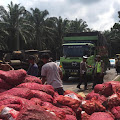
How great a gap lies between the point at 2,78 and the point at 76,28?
43.5m

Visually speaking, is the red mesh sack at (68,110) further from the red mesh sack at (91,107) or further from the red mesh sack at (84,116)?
the red mesh sack at (91,107)

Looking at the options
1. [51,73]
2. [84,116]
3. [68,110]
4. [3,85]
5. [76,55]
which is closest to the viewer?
[68,110]

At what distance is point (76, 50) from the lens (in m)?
13.7

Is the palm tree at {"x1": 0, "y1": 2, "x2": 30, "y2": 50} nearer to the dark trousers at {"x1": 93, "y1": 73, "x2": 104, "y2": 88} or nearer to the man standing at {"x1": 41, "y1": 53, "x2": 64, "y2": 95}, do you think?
the dark trousers at {"x1": 93, "y1": 73, "x2": 104, "y2": 88}

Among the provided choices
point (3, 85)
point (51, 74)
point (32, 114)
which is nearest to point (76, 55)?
point (51, 74)

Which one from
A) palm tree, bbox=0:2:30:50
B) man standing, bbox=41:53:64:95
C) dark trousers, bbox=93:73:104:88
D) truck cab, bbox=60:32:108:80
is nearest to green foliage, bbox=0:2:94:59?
palm tree, bbox=0:2:30:50

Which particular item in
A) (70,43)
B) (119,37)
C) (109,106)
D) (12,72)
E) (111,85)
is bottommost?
(109,106)

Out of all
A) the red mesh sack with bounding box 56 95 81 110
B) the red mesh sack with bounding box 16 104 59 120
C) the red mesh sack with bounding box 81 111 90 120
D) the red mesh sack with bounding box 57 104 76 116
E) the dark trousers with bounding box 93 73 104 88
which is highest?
the red mesh sack with bounding box 16 104 59 120

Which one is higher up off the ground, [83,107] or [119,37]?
[119,37]

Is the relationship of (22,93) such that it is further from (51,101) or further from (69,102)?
(69,102)

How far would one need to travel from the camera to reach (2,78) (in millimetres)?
3670

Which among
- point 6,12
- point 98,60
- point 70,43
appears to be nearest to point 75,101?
point 98,60

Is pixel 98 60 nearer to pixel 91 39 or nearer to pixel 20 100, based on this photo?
pixel 91 39

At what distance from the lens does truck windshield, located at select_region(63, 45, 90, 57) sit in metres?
13.5
